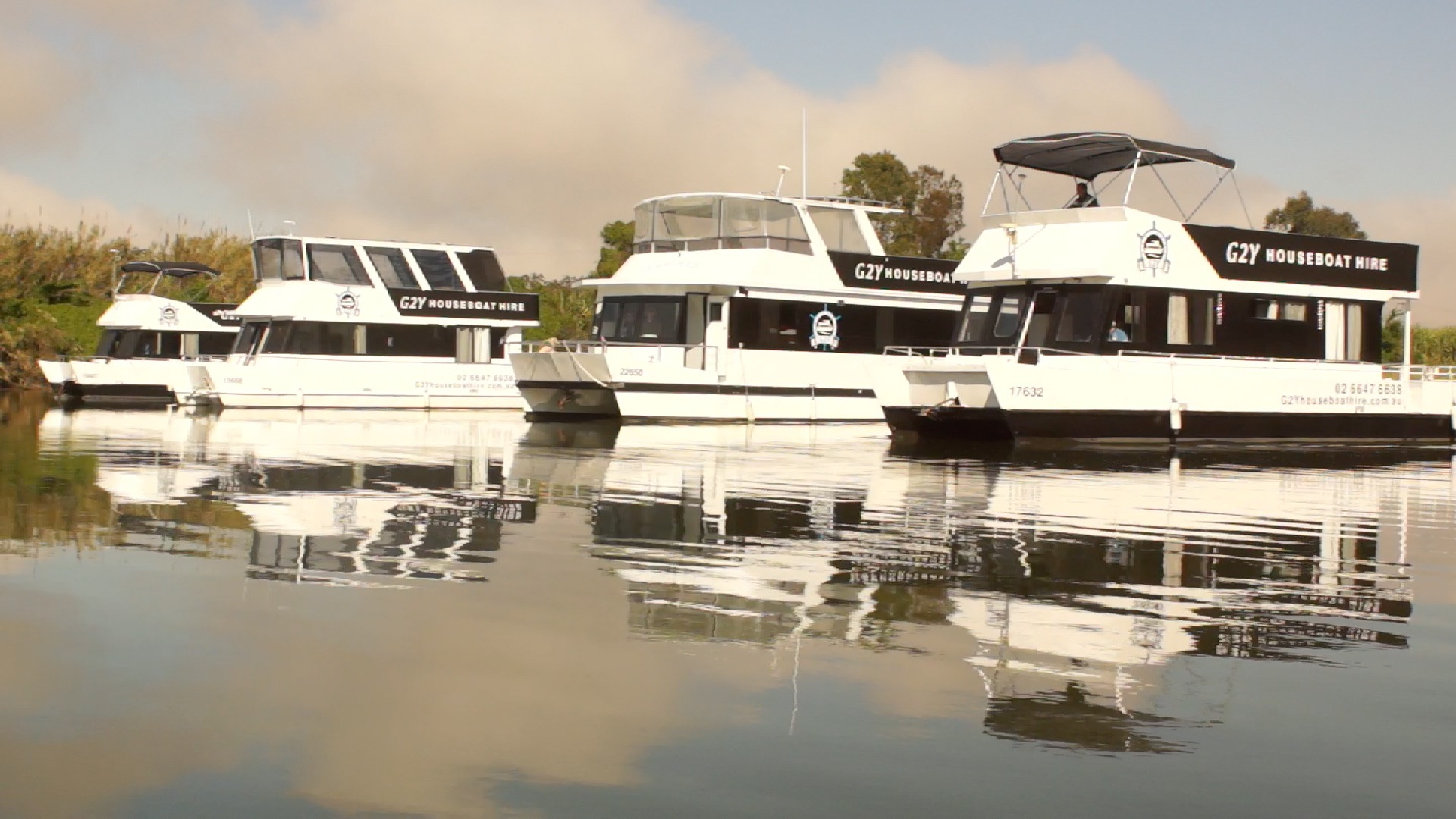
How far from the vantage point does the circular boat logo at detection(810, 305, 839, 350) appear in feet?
98.6

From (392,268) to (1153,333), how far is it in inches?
702

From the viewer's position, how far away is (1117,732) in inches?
203

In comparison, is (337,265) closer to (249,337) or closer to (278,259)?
(278,259)

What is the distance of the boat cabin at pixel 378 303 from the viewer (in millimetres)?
33906

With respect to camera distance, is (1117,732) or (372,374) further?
(372,374)

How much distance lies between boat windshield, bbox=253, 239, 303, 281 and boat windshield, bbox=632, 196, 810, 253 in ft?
27.6

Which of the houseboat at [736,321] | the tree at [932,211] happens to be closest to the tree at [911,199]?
the tree at [932,211]

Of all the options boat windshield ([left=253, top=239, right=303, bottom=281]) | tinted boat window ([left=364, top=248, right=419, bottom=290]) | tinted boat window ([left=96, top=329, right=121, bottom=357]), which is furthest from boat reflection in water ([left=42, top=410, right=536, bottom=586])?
tinted boat window ([left=96, top=329, right=121, bottom=357])

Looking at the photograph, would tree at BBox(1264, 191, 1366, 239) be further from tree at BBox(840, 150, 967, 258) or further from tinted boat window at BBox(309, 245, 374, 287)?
tinted boat window at BBox(309, 245, 374, 287)

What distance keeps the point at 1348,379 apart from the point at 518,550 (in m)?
19.5

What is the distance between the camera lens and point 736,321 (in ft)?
95.1

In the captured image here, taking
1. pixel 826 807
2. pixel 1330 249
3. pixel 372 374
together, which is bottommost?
pixel 826 807

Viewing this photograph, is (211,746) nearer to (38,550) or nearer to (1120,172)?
(38,550)

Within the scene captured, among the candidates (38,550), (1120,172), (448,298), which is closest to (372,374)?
(448,298)
